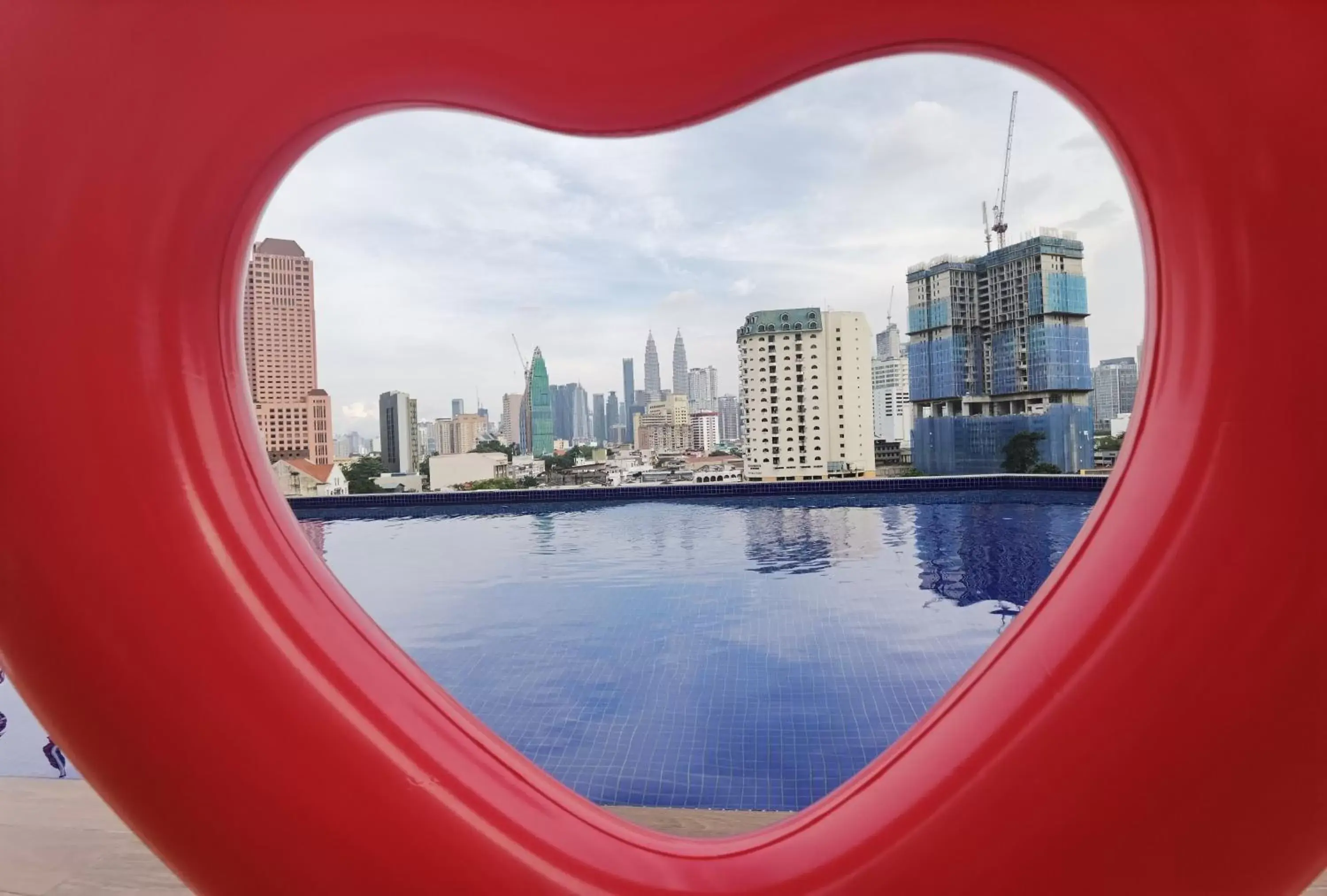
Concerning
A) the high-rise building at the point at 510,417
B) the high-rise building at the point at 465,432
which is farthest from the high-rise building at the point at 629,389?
the high-rise building at the point at 465,432

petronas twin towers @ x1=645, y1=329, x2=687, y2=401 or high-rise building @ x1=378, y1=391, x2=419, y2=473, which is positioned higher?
petronas twin towers @ x1=645, y1=329, x2=687, y2=401

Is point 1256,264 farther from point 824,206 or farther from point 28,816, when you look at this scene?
point 824,206

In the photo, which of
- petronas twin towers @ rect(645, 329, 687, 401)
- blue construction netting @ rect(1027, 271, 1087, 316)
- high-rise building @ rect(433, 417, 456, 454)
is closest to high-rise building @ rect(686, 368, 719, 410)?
petronas twin towers @ rect(645, 329, 687, 401)

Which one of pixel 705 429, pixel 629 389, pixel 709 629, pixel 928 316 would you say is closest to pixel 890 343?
pixel 705 429

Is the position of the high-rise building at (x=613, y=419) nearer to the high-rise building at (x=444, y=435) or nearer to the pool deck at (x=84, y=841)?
the high-rise building at (x=444, y=435)

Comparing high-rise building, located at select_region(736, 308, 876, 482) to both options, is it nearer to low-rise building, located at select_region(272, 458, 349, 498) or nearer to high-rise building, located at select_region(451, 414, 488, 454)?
low-rise building, located at select_region(272, 458, 349, 498)

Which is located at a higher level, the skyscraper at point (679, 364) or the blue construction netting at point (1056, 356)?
the skyscraper at point (679, 364)

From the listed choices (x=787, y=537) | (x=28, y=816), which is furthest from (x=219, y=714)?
(x=787, y=537)
